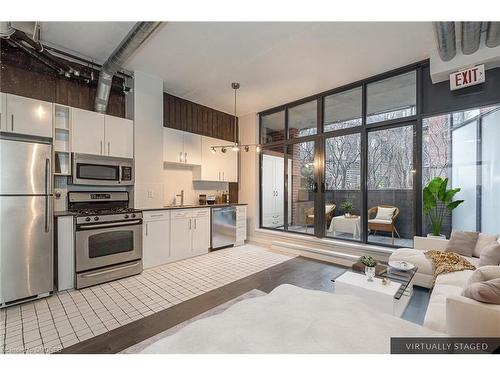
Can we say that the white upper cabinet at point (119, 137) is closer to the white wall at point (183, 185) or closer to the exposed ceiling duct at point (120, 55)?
the exposed ceiling duct at point (120, 55)

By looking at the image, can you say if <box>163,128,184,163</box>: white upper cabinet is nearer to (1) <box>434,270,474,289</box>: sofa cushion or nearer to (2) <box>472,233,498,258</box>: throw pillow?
(1) <box>434,270,474,289</box>: sofa cushion

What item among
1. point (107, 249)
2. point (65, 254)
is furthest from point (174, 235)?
point (65, 254)

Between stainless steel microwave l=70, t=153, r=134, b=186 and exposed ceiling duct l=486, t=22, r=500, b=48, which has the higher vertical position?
exposed ceiling duct l=486, t=22, r=500, b=48

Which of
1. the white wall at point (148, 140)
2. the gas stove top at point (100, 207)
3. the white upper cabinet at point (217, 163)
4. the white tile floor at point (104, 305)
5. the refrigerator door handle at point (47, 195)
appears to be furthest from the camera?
the white upper cabinet at point (217, 163)

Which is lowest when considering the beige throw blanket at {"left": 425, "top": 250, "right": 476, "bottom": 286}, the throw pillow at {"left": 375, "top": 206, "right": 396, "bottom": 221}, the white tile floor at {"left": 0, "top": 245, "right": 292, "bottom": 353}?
the white tile floor at {"left": 0, "top": 245, "right": 292, "bottom": 353}

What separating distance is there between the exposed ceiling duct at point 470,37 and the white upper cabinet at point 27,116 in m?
4.90

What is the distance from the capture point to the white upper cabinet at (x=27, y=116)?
268cm

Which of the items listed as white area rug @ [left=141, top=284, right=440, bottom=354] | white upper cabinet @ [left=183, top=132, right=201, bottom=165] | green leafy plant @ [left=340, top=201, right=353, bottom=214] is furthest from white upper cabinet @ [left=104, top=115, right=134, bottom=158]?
green leafy plant @ [left=340, top=201, right=353, bottom=214]

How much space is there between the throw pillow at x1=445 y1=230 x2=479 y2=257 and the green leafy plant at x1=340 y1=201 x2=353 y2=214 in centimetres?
→ 159

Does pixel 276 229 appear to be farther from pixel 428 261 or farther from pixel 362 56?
pixel 362 56

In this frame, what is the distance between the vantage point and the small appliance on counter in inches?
120

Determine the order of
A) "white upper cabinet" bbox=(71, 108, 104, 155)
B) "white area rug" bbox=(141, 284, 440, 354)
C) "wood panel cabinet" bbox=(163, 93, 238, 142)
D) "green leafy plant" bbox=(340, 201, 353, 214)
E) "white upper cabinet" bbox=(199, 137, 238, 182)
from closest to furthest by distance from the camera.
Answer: "white area rug" bbox=(141, 284, 440, 354), "white upper cabinet" bbox=(71, 108, 104, 155), "green leafy plant" bbox=(340, 201, 353, 214), "wood panel cabinet" bbox=(163, 93, 238, 142), "white upper cabinet" bbox=(199, 137, 238, 182)

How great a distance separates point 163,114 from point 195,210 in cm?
198

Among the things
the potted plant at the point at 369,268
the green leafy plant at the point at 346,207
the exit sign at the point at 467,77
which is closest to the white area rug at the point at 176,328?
the potted plant at the point at 369,268
